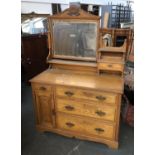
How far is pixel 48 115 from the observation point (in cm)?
199

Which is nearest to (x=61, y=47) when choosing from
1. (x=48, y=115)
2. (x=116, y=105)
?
(x=48, y=115)

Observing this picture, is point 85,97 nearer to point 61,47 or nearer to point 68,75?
point 68,75

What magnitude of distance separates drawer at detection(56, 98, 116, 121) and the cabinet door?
11cm

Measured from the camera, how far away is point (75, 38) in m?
2.01

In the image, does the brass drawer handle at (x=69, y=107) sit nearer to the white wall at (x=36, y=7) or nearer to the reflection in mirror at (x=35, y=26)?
the reflection in mirror at (x=35, y=26)

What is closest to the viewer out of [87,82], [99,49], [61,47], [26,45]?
[87,82]

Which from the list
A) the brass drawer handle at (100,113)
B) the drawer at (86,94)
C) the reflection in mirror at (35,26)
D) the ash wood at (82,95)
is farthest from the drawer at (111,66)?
the reflection in mirror at (35,26)

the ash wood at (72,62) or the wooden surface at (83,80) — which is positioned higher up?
the ash wood at (72,62)

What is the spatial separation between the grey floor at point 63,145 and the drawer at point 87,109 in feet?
1.20

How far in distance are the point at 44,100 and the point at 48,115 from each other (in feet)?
0.63

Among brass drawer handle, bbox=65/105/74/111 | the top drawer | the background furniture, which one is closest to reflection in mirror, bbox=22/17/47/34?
the background furniture

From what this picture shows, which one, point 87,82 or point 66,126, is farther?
point 66,126

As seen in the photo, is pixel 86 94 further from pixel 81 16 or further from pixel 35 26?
pixel 35 26

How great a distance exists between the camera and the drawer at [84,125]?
5.91 ft
